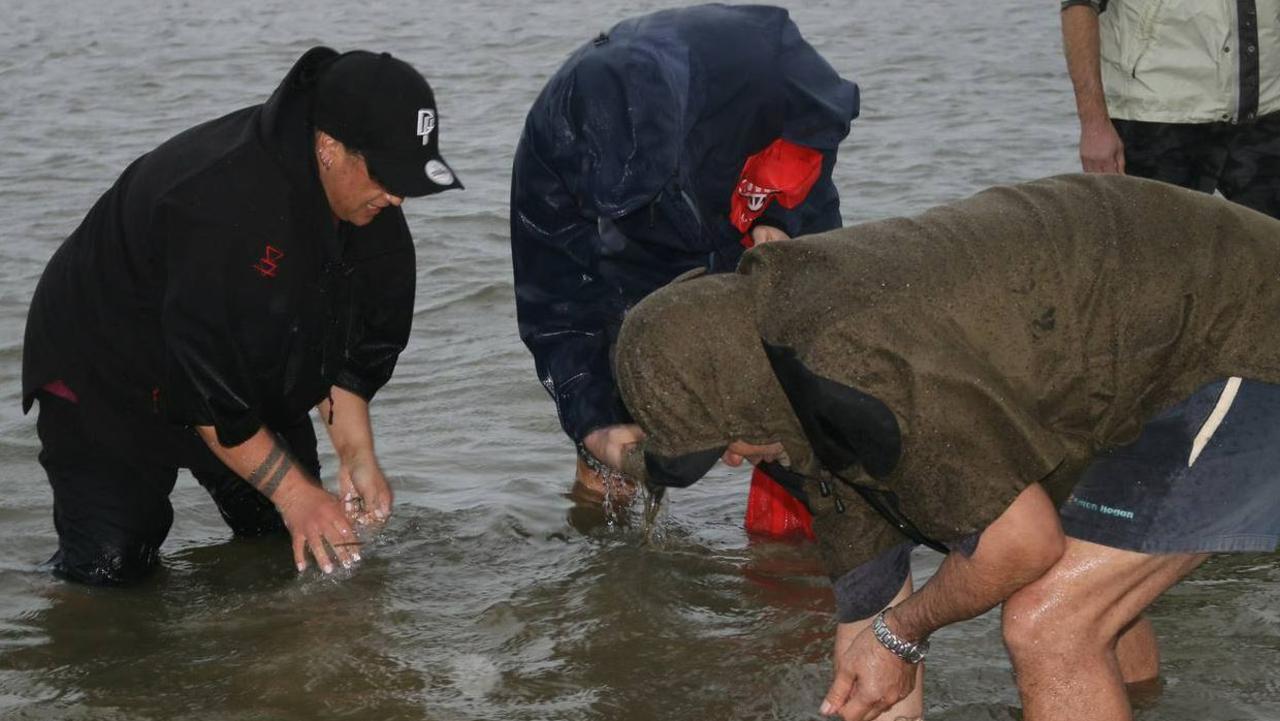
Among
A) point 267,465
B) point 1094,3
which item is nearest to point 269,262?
point 267,465

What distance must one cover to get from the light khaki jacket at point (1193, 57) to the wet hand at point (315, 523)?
3127 mm

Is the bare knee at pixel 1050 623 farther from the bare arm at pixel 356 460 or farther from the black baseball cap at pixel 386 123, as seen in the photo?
the bare arm at pixel 356 460

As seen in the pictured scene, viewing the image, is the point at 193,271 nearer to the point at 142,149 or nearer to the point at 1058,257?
the point at 1058,257

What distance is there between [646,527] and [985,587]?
247 cm

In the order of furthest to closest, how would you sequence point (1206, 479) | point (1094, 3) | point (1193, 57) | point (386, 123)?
point (1094, 3), point (1193, 57), point (386, 123), point (1206, 479)

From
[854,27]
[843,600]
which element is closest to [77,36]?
[854,27]

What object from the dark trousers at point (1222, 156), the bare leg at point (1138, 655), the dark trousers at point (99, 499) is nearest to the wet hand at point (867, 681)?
the bare leg at point (1138, 655)

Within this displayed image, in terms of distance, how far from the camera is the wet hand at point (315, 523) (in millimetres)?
4461

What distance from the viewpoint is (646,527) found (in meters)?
5.61

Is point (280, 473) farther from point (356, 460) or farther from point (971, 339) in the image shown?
point (971, 339)

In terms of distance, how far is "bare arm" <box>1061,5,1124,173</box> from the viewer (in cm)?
586

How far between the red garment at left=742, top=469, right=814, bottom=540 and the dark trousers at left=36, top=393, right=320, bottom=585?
4.95 feet

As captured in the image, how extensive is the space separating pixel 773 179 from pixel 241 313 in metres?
1.42

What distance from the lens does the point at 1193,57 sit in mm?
5805
